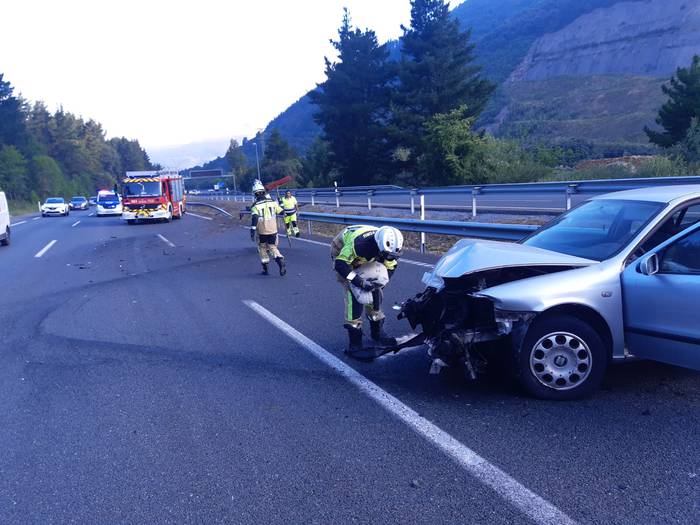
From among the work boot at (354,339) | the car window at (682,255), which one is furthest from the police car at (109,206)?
the car window at (682,255)

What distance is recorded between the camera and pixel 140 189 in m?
31.3

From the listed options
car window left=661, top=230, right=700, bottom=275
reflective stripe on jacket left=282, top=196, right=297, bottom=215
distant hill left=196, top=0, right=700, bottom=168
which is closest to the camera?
car window left=661, top=230, right=700, bottom=275

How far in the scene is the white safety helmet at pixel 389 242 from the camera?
17.8ft

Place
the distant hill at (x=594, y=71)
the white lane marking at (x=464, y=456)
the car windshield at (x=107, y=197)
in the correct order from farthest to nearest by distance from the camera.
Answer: the distant hill at (x=594, y=71) < the car windshield at (x=107, y=197) < the white lane marking at (x=464, y=456)

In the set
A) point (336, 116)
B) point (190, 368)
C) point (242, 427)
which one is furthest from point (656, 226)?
point (336, 116)

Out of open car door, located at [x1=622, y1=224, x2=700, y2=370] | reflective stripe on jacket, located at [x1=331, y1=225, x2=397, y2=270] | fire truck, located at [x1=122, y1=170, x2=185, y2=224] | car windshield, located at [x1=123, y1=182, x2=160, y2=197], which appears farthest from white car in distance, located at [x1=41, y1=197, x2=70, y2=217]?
open car door, located at [x1=622, y1=224, x2=700, y2=370]

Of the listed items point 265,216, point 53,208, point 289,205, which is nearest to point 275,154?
point 53,208

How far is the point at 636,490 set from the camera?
3375 millimetres

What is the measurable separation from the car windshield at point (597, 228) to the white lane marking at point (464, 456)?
1863 mm

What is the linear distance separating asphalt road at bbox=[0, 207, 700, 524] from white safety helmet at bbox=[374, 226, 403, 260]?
1.06 meters

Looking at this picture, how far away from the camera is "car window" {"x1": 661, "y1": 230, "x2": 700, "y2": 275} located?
4.41m

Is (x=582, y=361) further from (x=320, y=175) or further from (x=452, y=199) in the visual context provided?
(x=320, y=175)

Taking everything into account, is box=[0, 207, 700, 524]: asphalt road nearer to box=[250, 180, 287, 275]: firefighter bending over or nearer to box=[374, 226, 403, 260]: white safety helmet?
box=[374, 226, 403, 260]: white safety helmet

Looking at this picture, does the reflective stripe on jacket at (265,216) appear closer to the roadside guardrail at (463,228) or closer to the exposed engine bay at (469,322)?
the roadside guardrail at (463,228)
